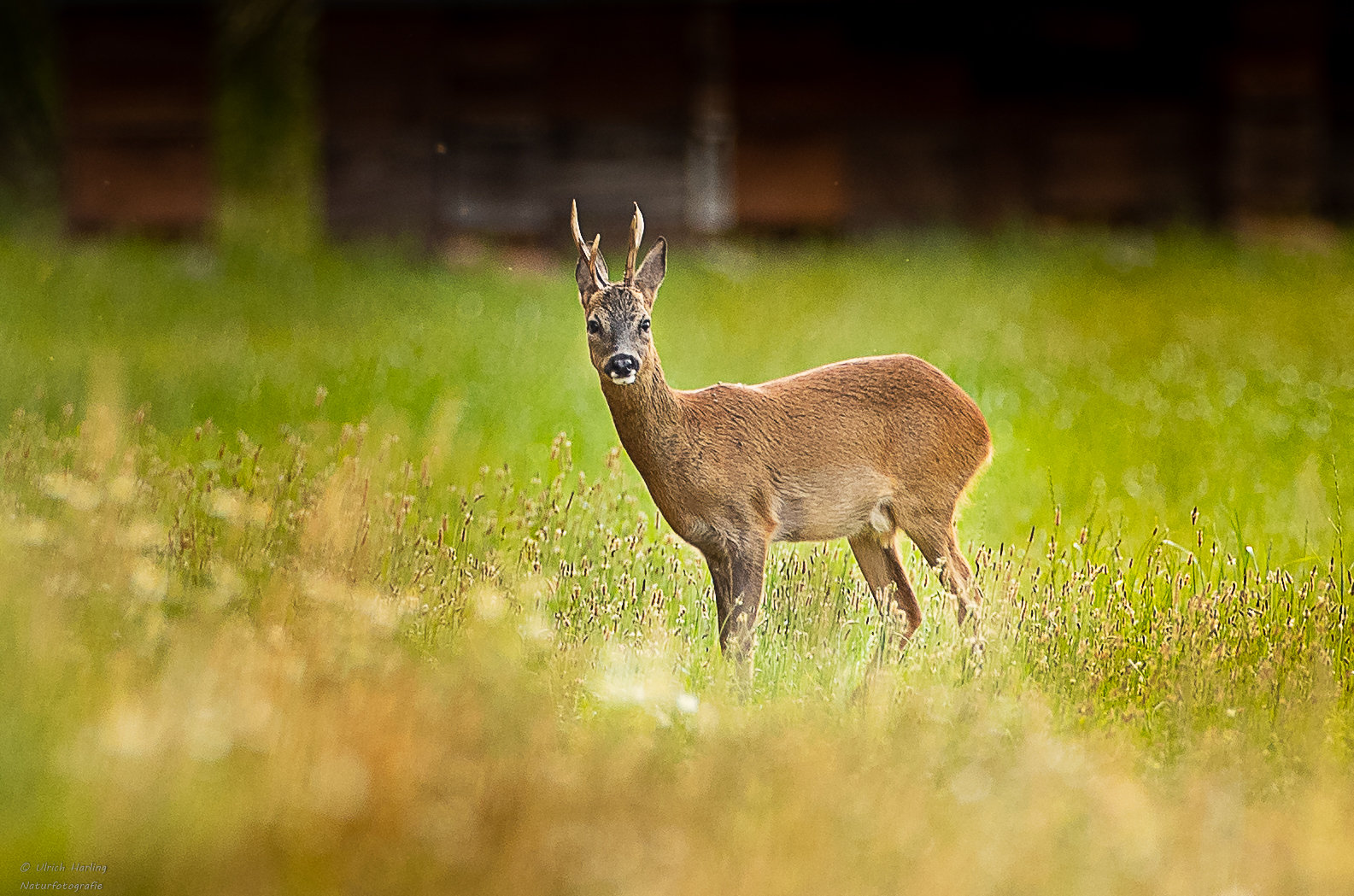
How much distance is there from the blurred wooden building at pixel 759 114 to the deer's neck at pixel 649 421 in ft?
36.2

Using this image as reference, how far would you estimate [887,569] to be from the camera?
4227mm

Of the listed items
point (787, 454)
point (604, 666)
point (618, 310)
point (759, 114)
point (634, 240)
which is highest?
point (759, 114)

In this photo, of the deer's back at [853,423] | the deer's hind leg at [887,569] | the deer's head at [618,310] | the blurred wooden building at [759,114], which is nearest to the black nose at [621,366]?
the deer's head at [618,310]

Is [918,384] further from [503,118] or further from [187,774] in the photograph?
[503,118]

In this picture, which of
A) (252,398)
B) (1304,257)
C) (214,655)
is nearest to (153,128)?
(252,398)

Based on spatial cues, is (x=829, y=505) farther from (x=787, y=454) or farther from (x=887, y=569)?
(x=887, y=569)

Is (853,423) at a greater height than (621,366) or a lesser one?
lesser

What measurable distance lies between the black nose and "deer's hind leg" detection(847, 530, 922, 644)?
113 centimetres

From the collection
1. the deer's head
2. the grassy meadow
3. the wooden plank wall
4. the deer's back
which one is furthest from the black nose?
the wooden plank wall

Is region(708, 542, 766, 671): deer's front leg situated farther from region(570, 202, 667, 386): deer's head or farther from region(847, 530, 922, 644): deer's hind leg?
region(570, 202, 667, 386): deer's head

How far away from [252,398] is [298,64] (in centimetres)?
1003

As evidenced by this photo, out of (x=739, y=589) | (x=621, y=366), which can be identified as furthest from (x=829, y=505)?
(x=621, y=366)

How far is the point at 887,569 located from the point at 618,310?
1.32 m

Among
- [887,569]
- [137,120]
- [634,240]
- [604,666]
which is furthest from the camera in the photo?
[137,120]
